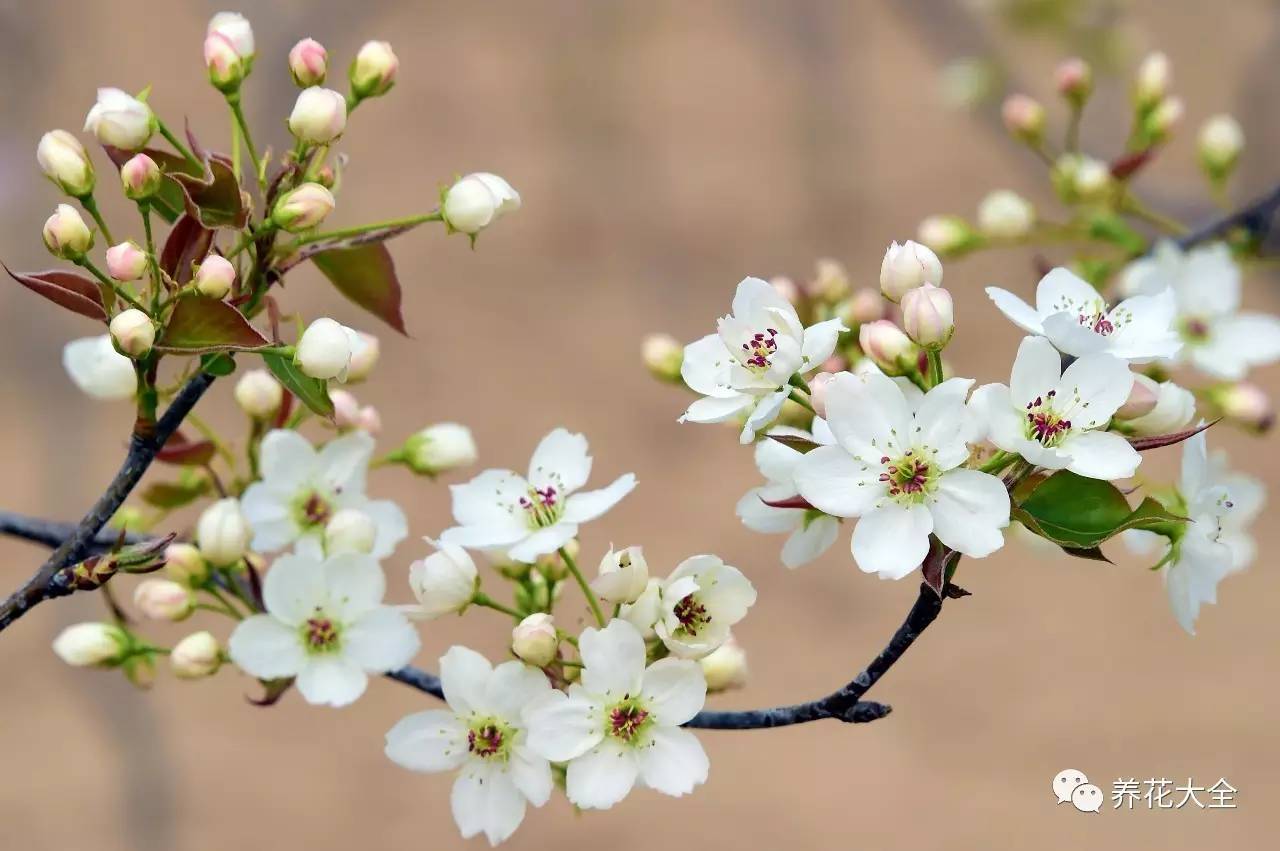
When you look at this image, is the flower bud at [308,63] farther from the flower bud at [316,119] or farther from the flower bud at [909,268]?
the flower bud at [909,268]

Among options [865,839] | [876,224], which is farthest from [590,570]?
[876,224]

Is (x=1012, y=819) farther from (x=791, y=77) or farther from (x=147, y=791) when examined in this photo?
(x=791, y=77)

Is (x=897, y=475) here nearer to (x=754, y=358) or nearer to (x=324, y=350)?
(x=754, y=358)

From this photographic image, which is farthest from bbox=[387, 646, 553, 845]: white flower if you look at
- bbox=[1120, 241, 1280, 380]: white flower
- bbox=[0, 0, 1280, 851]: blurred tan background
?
bbox=[0, 0, 1280, 851]: blurred tan background

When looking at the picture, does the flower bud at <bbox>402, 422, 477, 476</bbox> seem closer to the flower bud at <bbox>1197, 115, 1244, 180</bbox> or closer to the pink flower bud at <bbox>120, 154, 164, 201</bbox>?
the pink flower bud at <bbox>120, 154, 164, 201</bbox>

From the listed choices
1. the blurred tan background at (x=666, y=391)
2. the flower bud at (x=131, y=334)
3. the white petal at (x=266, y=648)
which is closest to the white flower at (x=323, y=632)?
the white petal at (x=266, y=648)

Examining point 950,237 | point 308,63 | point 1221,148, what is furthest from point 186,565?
point 1221,148
